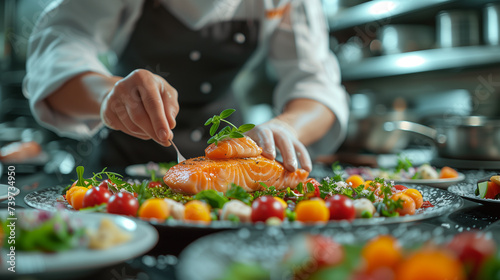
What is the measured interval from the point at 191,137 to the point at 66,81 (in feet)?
2.21

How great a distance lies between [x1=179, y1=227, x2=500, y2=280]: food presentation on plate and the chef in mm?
1308

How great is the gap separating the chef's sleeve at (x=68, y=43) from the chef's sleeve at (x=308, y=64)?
2.76 feet

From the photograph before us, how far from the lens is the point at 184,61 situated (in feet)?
7.51

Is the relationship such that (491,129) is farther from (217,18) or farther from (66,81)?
(66,81)

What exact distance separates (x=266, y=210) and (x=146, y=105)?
615 mm

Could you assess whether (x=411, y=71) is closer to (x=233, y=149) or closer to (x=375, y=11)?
(x=375, y=11)

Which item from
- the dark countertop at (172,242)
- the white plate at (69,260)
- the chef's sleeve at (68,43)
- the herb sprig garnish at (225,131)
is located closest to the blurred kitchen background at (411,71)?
the chef's sleeve at (68,43)

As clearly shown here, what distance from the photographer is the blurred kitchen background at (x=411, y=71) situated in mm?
2834

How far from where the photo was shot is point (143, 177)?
1.66m

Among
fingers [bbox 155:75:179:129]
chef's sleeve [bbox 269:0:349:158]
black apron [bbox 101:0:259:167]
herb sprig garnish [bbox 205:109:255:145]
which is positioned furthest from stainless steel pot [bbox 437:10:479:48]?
fingers [bbox 155:75:179:129]

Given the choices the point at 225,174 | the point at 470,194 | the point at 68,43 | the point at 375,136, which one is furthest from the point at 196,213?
the point at 375,136

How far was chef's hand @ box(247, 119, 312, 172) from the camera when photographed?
1467mm

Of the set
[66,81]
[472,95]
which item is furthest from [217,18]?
[472,95]

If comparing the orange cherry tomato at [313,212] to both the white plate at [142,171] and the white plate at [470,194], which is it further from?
the white plate at [142,171]
